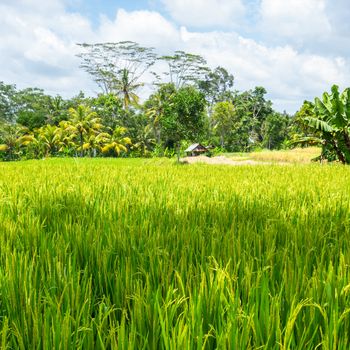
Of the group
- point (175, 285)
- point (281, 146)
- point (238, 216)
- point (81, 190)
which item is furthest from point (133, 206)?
point (281, 146)

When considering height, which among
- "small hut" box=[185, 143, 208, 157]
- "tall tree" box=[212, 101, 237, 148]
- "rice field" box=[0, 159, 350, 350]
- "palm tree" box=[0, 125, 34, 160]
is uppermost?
"tall tree" box=[212, 101, 237, 148]

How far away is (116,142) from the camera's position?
34812mm

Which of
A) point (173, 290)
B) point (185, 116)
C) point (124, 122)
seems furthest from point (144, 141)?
point (173, 290)

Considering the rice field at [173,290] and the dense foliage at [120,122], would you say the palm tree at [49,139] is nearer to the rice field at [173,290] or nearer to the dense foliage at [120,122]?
the dense foliage at [120,122]

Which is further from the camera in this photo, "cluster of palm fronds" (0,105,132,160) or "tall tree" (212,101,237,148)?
"tall tree" (212,101,237,148)

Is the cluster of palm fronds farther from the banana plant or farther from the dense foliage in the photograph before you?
the banana plant

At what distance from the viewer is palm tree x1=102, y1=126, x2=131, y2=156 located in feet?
110

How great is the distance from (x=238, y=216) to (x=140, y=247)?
915 millimetres

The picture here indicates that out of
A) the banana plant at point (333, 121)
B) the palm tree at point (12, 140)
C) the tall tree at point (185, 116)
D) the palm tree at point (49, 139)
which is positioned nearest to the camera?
the banana plant at point (333, 121)

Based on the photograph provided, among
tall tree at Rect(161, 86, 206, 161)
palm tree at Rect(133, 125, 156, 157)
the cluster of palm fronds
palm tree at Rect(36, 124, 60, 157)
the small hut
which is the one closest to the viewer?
tall tree at Rect(161, 86, 206, 161)

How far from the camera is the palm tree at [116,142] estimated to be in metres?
33.7

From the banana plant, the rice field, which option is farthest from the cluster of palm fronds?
the rice field

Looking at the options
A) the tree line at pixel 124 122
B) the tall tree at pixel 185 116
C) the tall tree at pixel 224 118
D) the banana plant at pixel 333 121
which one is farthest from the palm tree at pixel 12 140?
the banana plant at pixel 333 121

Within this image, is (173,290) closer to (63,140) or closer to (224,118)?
(63,140)
